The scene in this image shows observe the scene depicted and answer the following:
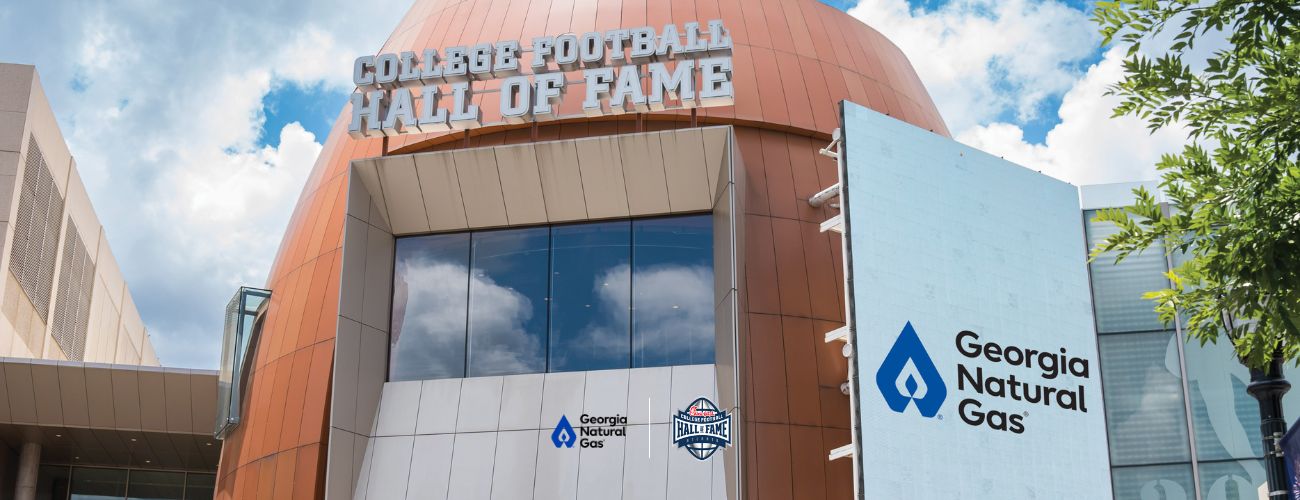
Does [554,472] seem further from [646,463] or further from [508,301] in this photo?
[508,301]

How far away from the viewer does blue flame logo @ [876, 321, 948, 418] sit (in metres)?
21.1

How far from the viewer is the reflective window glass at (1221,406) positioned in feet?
81.6

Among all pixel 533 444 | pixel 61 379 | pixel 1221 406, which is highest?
pixel 61 379

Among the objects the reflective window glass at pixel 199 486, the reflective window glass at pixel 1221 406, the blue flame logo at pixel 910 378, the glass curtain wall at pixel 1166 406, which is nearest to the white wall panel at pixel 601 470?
the blue flame logo at pixel 910 378

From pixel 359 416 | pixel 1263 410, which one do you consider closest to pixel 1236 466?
pixel 1263 410

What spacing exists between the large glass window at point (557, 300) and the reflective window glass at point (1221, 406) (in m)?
10.3

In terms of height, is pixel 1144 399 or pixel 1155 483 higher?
pixel 1144 399

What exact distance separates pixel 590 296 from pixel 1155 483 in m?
11.9

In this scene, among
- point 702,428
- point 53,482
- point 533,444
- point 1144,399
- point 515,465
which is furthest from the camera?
point 53,482

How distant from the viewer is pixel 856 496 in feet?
66.6

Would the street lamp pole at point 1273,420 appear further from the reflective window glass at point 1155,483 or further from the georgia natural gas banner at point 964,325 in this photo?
the reflective window glass at point 1155,483

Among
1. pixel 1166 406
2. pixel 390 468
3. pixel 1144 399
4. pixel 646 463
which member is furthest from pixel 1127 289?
pixel 390 468

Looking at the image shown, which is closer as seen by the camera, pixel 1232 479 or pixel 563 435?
pixel 563 435

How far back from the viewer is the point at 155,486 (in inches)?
1473
